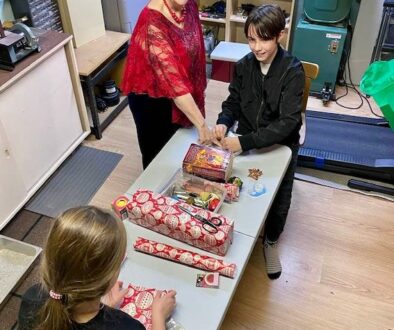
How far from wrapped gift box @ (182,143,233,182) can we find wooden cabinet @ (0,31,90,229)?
3.63ft

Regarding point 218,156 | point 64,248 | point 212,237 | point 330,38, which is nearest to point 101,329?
point 64,248

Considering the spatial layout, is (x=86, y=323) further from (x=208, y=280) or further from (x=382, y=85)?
(x=382, y=85)

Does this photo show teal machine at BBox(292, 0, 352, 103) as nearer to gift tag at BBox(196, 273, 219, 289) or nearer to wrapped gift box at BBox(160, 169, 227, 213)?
wrapped gift box at BBox(160, 169, 227, 213)

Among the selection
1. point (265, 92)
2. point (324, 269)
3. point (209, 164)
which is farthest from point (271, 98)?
point (324, 269)

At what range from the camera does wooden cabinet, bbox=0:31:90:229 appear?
2.19 metres

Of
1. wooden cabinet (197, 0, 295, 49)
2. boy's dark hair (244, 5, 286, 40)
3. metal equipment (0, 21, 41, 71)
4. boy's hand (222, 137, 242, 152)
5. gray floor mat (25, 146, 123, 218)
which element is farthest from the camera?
wooden cabinet (197, 0, 295, 49)

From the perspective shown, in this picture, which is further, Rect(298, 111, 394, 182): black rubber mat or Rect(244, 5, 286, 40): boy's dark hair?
Rect(298, 111, 394, 182): black rubber mat

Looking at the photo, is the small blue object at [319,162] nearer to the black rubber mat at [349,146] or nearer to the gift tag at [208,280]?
the black rubber mat at [349,146]

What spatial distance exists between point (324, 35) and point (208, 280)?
2.48m

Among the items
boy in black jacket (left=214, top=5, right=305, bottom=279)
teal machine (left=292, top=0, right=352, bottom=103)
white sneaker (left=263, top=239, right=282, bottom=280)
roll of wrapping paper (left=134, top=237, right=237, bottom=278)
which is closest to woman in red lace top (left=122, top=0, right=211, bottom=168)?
boy in black jacket (left=214, top=5, right=305, bottom=279)

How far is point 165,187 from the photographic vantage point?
1528 mm

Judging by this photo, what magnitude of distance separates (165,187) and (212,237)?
1.10 feet

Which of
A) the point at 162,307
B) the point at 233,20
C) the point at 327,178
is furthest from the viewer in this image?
the point at 233,20

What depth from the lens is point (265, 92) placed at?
66.8 inches
